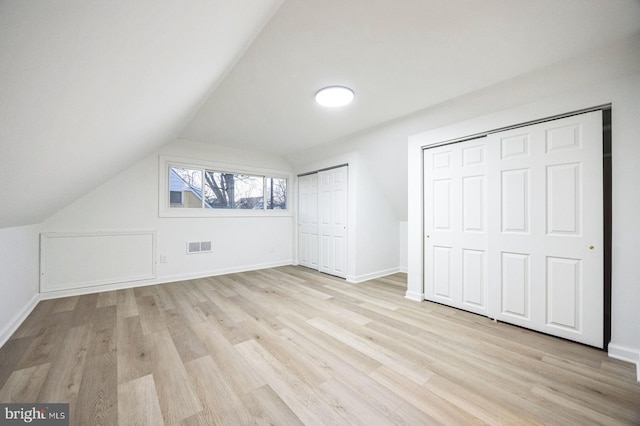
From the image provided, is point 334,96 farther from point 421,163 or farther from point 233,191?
point 233,191

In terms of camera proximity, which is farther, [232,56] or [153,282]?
[153,282]

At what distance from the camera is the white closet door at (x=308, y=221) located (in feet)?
16.0

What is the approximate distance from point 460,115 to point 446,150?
41 centimetres

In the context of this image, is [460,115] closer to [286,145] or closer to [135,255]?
[286,145]

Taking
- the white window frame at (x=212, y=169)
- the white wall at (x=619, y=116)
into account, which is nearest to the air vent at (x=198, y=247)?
the white window frame at (x=212, y=169)

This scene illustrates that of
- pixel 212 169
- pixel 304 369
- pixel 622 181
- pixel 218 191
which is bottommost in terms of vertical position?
pixel 304 369

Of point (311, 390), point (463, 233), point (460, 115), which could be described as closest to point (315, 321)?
point (311, 390)

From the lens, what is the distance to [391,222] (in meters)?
4.71

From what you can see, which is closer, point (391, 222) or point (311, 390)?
point (311, 390)

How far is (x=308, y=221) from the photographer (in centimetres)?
507

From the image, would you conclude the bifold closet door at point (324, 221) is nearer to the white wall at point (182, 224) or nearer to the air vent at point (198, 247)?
the white wall at point (182, 224)

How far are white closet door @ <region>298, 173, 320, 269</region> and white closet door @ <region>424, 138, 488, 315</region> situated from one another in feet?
7.45

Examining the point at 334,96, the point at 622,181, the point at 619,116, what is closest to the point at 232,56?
the point at 334,96

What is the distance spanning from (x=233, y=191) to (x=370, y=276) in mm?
3046
